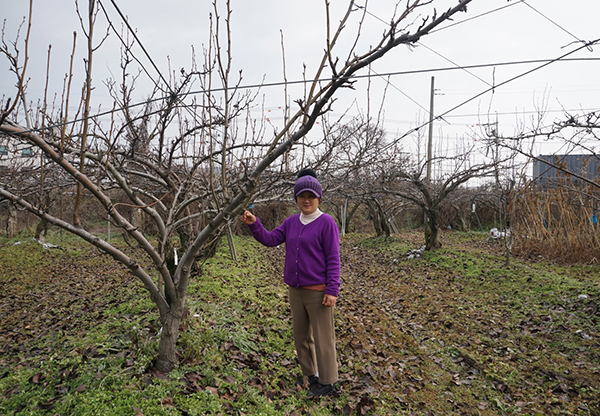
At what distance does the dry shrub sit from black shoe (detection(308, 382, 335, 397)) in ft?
22.6

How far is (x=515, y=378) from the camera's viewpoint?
3803 millimetres

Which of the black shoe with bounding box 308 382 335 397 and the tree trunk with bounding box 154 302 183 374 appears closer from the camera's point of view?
the tree trunk with bounding box 154 302 183 374

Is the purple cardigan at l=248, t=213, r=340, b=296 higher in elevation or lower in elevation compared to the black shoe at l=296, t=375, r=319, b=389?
higher

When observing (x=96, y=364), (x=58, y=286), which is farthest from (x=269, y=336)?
(x=58, y=286)

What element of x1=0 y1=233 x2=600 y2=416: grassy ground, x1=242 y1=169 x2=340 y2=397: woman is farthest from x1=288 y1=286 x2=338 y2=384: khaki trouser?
x1=0 y1=233 x2=600 y2=416: grassy ground

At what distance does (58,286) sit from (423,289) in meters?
7.56

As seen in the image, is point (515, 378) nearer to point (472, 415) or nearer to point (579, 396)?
point (579, 396)

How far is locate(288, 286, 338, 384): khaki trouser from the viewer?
291 cm

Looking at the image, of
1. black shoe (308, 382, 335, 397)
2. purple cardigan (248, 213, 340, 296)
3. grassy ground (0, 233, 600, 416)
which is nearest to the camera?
grassy ground (0, 233, 600, 416)

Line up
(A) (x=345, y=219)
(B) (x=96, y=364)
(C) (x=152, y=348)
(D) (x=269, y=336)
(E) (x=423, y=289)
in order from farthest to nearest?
(A) (x=345, y=219), (E) (x=423, y=289), (D) (x=269, y=336), (C) (x=152, y=348), (B) (x=96, y=364)

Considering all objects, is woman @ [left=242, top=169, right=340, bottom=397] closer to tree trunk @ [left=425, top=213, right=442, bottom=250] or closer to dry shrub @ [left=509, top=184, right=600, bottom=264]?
dry shrub @ [left=509, top=184, right=600, bottom=264]

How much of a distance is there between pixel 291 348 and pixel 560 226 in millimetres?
8653

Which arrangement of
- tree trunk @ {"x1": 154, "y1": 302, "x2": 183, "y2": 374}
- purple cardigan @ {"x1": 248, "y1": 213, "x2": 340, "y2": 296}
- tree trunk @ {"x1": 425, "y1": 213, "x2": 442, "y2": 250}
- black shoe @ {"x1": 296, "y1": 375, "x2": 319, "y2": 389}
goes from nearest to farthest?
tree trunk @ {"x1": 154, "y1": 302, "x2": 183, "y2": 374}
purple cardigan @ {"x1": 248, "y1": 213, "x2": 340, "y2": 296}
black shoe @ {"x1": 296, "y1": 375, "x2": 319, "y2": 389}
tree trunk @ {"x1": 425, "y1": 213, "x2": 442, "y2": 250}

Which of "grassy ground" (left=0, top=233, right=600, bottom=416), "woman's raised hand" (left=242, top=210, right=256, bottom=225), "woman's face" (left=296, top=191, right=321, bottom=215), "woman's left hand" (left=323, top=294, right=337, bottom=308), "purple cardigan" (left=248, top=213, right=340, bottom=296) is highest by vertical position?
"woman's face" (left=296, top=191, right=321, bottom=215)
